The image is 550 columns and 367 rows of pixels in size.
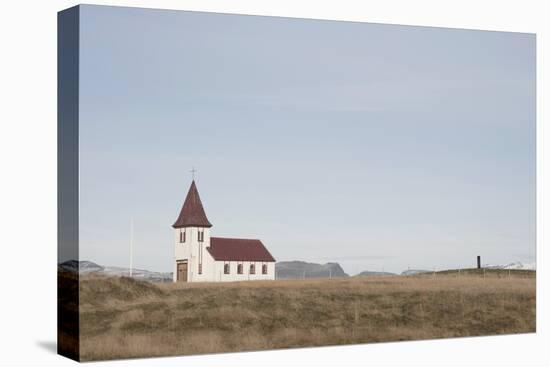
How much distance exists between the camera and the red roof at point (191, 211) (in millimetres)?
21023

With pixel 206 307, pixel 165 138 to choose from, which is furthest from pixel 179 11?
pixel 206 307

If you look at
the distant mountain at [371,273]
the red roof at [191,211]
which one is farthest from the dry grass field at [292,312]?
the red roof at [191,211]

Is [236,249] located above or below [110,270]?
above

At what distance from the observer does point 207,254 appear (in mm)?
21672

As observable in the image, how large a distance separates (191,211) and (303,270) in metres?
2.23

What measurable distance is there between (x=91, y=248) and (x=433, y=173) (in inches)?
240

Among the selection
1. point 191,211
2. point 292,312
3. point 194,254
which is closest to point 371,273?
point 292,312

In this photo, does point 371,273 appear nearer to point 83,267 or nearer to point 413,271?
point 413,271

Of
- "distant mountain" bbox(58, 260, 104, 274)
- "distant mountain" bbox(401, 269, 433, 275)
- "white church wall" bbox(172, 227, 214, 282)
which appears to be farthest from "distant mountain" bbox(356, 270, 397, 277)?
"distant mountain" bbox(58, 260, 104, 274)

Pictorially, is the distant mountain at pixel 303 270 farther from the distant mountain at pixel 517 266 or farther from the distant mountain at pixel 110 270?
the distant mountain at pixel 517 266

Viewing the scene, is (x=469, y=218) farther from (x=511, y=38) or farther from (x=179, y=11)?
(x=179, y=11)

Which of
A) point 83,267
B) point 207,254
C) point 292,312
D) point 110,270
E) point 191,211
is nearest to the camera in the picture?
point 83,267

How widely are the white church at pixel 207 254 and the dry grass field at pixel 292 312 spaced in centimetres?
19

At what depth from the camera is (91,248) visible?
20.3 meters
